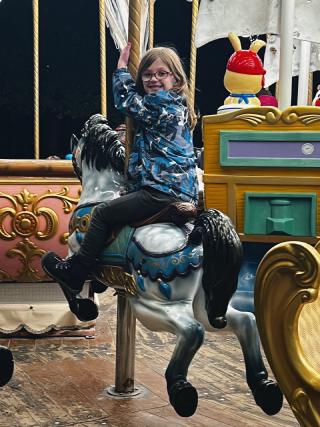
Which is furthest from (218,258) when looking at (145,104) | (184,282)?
(145,104)

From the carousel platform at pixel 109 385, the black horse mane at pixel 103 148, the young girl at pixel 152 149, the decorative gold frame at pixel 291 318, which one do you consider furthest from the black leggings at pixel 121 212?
the decorative gold frame at pixel 291 318

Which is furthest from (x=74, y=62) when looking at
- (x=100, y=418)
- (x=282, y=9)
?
(x=100, y=418)

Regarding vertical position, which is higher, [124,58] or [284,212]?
[124,58]

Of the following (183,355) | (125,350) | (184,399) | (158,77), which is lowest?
(125,350)

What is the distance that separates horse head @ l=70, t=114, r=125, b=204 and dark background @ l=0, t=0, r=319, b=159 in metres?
9.50

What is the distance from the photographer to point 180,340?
Answer: 2484 mm

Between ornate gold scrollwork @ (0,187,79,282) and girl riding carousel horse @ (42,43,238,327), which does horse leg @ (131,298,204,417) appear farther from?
ornate gold scrollwork @ (0,187,79,282)

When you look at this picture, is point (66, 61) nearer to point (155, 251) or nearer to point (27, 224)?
point (27, 224)

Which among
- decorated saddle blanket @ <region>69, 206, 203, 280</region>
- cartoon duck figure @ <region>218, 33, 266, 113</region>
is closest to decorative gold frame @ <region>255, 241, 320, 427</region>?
decorated saddle blanket @ <region>69, 206, 203, 280</region>

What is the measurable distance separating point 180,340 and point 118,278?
1.52 feet

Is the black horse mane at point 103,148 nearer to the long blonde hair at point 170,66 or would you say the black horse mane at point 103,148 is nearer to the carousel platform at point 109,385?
the long blonde hair at point 170,66

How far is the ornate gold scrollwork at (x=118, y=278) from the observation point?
271cm

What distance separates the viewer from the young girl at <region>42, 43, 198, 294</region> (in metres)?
2.76

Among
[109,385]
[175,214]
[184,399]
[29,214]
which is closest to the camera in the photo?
[184,399]
